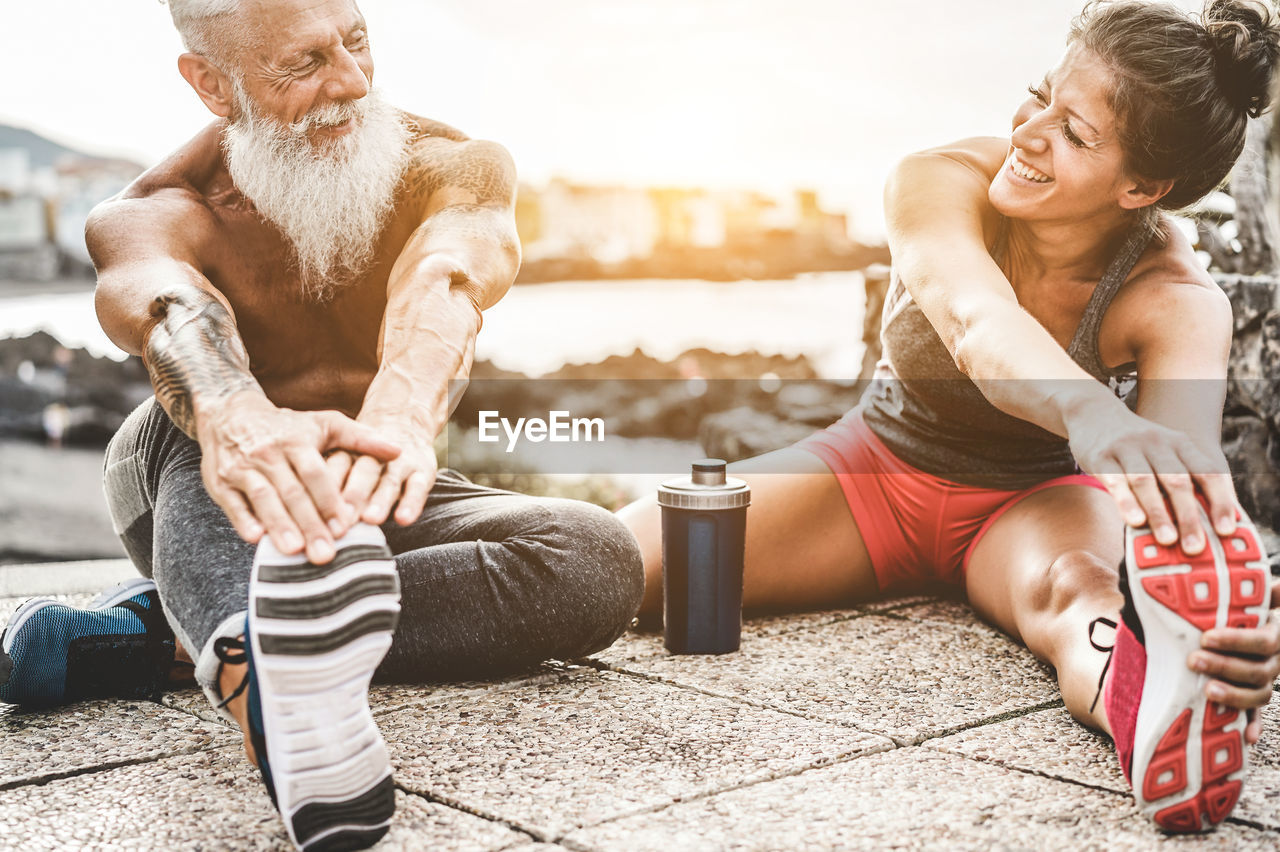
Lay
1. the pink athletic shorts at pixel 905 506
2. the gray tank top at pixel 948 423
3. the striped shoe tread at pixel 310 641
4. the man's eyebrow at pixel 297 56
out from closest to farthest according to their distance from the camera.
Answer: the striped shoe tread at pixel 310 641, the man's eyebrow at pixel 297 56, the gray tank top at pixel 948 423, the pink athletic shorts at pixel 905 506

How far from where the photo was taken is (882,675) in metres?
2.23

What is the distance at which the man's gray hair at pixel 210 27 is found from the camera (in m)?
2.13

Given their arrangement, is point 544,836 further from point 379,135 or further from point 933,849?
point 379,135

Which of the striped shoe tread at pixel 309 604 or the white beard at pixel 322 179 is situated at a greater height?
the white beard at pixel 322 179

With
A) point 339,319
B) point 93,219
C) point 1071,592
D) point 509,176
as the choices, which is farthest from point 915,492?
point 93,219

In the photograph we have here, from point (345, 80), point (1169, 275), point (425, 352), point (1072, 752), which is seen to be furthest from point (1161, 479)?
point (345, 80)

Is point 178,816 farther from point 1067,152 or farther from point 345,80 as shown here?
point 1067,152

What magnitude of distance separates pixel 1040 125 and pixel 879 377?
2.79 ft

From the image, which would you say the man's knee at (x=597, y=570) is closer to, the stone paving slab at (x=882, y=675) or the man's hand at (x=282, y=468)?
the stone paving slab at (x=882, y=675)

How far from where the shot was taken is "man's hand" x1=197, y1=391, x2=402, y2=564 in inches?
56.1

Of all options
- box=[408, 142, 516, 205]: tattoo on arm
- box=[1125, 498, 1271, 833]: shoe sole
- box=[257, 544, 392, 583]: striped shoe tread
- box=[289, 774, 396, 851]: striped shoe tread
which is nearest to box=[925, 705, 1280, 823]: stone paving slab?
box=[1125, 498, 1271, 833]: shoe sole

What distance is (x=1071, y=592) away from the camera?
2.07 metres

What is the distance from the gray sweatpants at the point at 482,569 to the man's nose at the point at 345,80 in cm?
72

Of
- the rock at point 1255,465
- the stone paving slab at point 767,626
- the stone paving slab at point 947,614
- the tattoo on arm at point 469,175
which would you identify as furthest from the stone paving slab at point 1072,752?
the rock at point 1255,465
